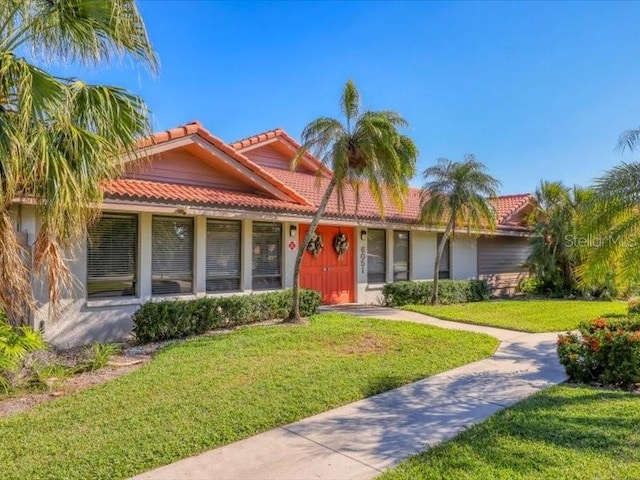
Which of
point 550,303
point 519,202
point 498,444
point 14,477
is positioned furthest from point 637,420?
point 519,202

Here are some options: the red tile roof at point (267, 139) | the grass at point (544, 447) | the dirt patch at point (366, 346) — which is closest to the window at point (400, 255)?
the red tile roof at point (267, 139)

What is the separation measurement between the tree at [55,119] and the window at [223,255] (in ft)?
16.4

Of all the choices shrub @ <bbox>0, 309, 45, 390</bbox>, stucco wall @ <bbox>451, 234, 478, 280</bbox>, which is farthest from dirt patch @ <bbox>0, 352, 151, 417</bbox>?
stucco wall @ <bbox>451, 234, 478, 280</bbox>

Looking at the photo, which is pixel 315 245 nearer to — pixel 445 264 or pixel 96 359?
pixel 445 264

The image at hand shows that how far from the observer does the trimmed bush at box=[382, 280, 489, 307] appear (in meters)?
15.0

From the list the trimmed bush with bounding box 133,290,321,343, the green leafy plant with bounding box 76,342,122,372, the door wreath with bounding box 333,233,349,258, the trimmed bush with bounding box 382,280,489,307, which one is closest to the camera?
the green leafy plant with bounding box 76,342,122,372

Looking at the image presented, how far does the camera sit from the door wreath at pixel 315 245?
14031 millimetres

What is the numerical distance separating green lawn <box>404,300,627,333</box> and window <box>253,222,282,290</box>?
468 centimetres

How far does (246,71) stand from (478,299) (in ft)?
41.7

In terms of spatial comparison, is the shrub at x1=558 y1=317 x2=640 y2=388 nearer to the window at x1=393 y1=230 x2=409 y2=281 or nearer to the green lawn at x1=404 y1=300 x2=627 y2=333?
the green lawn at x1=404 y1=300 x2=627 y2=333

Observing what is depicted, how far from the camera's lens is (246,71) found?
46.3 feet

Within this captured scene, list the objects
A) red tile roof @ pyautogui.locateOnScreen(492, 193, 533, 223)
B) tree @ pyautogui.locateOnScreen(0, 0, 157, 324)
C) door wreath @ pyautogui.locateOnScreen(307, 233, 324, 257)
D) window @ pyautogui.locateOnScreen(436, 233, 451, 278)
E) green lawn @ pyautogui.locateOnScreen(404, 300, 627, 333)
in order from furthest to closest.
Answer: red tile roof @ pyautogui.locateOnScreen(492, 193, 533, 223) < window @ pyautogui.locateOnScreen(436, 233, 451, 278) < door wreath @ pyautogui.locateOnScreen(307, 233, 324, 257) < green lawn @ pyautogui.locateOnScreen(404, 300, 627, 333) < tree @ pyautogui.locateOnScreen(0, 0, 157, 324)

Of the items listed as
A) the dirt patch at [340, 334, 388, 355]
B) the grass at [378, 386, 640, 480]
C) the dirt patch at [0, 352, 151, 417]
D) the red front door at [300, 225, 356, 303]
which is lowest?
the dirt patch at [0, 352, 151, 417]

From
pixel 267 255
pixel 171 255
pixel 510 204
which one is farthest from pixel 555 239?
pixel 171 255
